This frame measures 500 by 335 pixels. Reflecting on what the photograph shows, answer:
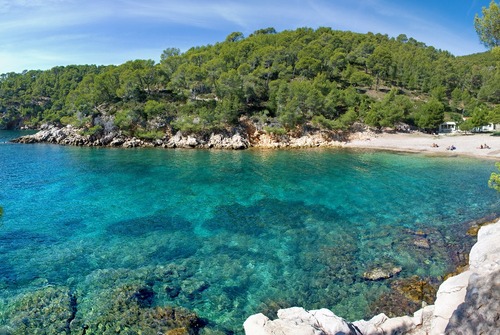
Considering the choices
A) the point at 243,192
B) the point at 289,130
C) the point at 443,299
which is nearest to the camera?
the point at 443,299

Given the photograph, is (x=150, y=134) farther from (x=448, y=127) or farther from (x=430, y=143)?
(x=448, y=127)

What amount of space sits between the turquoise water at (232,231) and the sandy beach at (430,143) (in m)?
12.0

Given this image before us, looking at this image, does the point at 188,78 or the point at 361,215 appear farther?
the point at 188,78

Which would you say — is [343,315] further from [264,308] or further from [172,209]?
[172,209]

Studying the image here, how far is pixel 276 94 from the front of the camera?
237 feet

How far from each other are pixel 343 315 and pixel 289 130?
192 feet

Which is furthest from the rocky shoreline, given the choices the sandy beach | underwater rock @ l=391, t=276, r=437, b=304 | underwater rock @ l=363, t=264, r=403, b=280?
underwater rock @ l=391, t=276, r=437, b=304

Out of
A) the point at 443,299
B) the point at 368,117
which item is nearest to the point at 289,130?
the point at 368,117

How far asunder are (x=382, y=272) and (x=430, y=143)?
54.3 meters

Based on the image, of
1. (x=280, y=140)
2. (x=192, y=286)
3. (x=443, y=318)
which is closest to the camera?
(x=443, y=318)

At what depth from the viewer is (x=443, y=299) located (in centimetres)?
1068

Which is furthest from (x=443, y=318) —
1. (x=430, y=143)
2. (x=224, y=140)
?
(x=430, y=143)

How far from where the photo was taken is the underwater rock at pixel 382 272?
621 inches

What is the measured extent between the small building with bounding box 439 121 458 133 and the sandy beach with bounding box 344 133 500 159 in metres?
10.6
